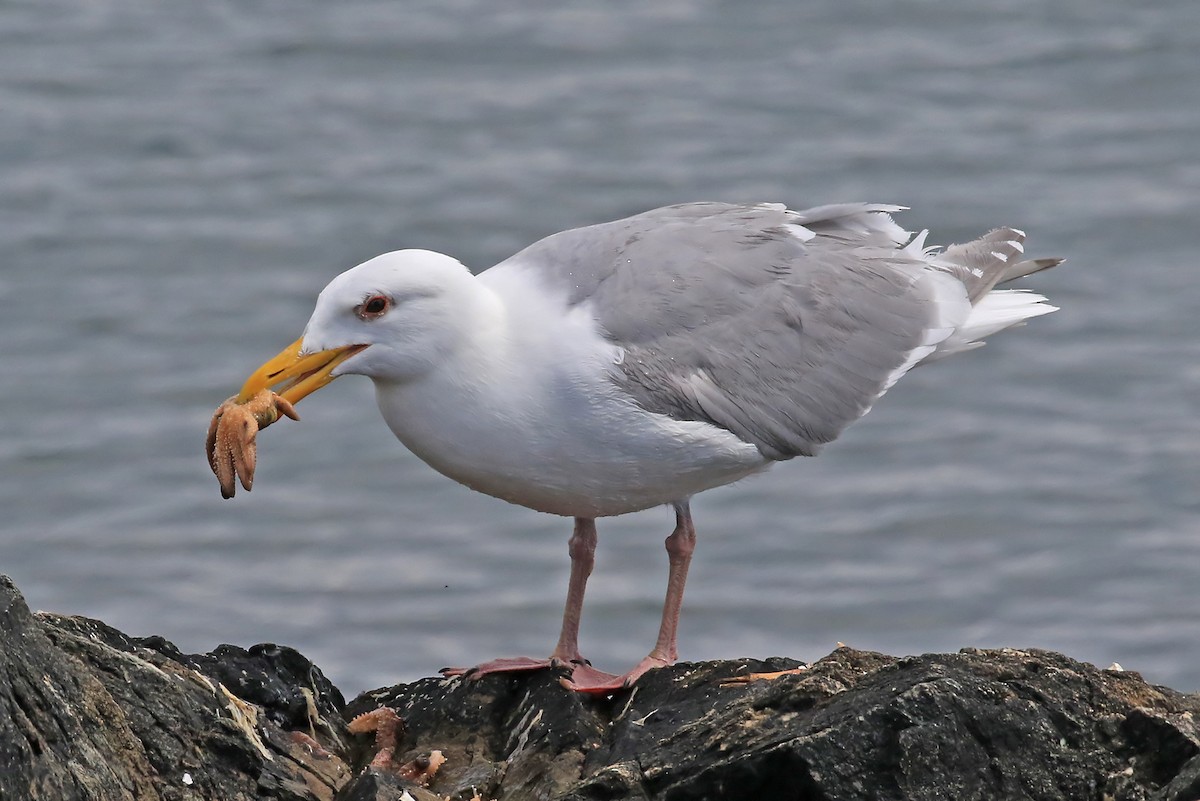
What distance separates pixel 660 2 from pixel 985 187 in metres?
3.84

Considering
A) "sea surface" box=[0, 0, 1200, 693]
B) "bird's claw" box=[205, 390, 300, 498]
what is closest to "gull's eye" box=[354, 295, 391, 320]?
"bird's claw" box=[205, 390, 300, 498]

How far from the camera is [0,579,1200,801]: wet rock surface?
13.7 ft

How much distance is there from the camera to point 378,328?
19.1 ft

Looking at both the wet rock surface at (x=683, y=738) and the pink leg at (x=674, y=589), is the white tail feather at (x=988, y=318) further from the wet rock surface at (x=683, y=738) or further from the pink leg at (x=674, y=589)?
the wet rock surface at (x=683, y=738)

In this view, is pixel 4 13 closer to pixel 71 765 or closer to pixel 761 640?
pixel 761 640

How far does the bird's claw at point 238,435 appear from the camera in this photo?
18.1ft

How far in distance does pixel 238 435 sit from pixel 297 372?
33 centimetres

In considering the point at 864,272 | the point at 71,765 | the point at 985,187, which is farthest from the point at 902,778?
the point at 985,187

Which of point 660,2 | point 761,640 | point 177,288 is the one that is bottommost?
point 761,640

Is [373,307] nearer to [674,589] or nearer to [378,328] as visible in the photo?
[378,328]

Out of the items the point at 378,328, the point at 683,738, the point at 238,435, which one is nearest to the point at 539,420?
the point at 378,328

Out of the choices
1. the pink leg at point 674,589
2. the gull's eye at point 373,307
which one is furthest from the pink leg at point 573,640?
the gull's eye at point 373,307

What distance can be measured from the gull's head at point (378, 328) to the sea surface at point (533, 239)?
3.12 meters

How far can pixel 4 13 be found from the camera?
616 inches
